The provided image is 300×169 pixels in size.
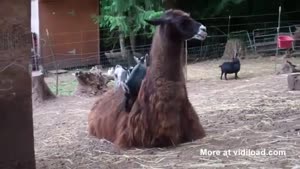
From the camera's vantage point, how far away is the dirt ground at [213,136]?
470 cm

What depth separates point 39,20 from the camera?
1827 cm

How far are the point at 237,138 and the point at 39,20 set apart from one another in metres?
14.0

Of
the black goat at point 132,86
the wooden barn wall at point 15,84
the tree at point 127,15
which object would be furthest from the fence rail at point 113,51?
the wooden barn wall at point 15,84

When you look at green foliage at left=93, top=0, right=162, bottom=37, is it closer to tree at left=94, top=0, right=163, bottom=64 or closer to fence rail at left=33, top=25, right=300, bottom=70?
tree at left=94, top=0, right=163, bottom=64

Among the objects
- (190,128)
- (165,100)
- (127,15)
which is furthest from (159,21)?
(127,15)

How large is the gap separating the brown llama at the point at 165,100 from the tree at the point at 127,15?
37.6ft

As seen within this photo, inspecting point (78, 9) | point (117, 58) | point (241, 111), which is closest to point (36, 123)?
point (241, 111)

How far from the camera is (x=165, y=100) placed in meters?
5.49

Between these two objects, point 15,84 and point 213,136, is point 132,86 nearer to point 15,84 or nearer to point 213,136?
point 213,136

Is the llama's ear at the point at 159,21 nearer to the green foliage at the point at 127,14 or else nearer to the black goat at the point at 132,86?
the black goat at the point at 132,86

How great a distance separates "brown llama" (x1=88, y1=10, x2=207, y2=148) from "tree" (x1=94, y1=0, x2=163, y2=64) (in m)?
11.5

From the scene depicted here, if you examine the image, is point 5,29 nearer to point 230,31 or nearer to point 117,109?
point 117,109

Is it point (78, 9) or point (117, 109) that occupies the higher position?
point (78, 9)

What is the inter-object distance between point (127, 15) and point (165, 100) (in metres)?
12.8
